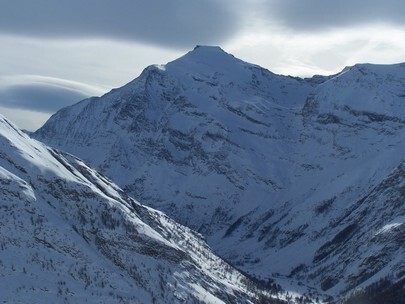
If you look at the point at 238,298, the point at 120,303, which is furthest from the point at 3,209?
the point at 238,298

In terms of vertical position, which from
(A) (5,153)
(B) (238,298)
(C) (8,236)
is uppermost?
(A) (5,153)

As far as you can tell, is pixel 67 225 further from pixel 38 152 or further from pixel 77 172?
pixel 77 172

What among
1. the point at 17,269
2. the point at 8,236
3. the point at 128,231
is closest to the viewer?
the point at 17,269

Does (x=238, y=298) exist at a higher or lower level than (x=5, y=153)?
lower

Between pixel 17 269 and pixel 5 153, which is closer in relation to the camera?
pixel 17 269

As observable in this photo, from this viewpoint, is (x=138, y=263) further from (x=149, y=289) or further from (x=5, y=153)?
(x=5, y=153)

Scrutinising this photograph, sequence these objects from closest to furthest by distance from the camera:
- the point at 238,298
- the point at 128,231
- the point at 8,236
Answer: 1. the point at 8,236
2. the point at 128,231
3. the point at 238,298

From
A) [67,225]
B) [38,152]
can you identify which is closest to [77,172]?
[38,152]
